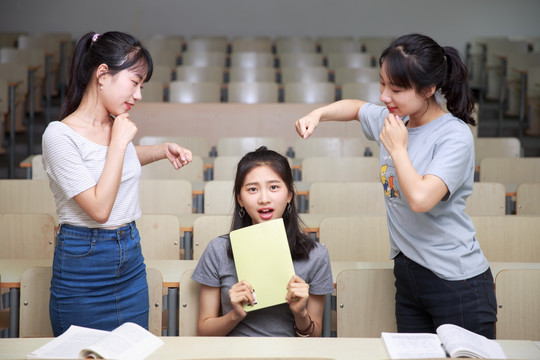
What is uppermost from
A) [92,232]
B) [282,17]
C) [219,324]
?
[282,17]

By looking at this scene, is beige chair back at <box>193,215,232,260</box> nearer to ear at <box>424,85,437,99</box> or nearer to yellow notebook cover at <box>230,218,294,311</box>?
yellow notebook cover at <box>230,218,294,311</box>

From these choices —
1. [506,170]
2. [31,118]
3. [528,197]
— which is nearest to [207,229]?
[528,197]

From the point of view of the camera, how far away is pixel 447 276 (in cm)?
177

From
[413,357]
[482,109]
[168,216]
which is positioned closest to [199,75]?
[482,109]

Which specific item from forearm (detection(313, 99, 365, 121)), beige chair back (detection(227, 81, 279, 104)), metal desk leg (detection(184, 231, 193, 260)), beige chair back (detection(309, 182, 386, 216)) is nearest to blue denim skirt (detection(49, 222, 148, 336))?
forearm (detection(313, 99, 365, 121))

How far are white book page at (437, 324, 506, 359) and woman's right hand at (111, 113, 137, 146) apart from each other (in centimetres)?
94

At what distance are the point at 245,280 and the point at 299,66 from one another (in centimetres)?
547

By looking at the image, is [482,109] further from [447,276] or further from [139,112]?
[447,276]

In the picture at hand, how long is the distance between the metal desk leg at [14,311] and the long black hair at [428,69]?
60.3 inches

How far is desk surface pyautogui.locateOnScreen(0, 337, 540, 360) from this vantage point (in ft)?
5.48

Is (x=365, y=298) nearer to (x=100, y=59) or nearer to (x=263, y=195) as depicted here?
(x=263, y=195)

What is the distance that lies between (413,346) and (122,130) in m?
0.94

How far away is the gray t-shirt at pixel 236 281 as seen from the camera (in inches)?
78.7

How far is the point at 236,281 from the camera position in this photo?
2016 millimetres
